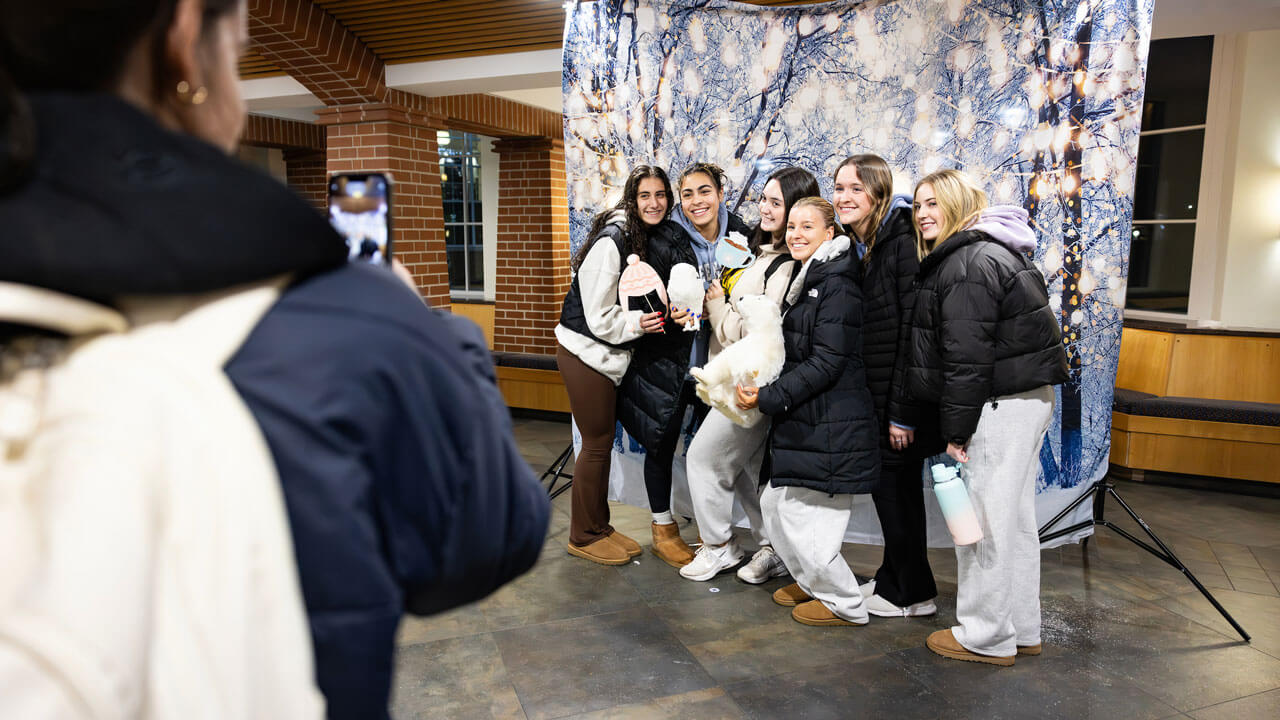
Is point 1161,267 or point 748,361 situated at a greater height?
point 1161,267

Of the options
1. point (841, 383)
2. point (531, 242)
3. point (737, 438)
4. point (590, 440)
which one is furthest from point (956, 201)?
point (531, 242)

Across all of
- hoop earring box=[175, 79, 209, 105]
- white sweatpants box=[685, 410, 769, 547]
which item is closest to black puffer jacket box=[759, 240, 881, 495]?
white sweatpants box=[685, 410, 769, 547]

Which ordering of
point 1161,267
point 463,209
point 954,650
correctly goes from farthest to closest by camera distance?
point 463,209
point 1161,267
point 954,650

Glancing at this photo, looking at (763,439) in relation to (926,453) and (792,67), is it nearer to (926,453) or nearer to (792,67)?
(926,453)

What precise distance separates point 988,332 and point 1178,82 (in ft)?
18.4

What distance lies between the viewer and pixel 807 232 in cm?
319

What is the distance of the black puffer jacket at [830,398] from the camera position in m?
3.07

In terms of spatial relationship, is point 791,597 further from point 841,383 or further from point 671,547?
point 841,383

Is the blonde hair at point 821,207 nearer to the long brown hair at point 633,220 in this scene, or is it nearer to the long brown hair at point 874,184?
the long brown hair at point 874,184

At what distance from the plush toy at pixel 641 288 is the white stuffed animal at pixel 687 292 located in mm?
51

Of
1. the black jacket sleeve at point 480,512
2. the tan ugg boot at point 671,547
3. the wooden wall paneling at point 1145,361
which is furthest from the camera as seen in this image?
the wooden wall paneling at point 1145,361

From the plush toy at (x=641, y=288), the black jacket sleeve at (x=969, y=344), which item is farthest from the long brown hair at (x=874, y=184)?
the plush toy at (x=641, y=288)

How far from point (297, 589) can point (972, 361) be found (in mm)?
Answer: 2549

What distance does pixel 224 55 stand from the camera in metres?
0.69
